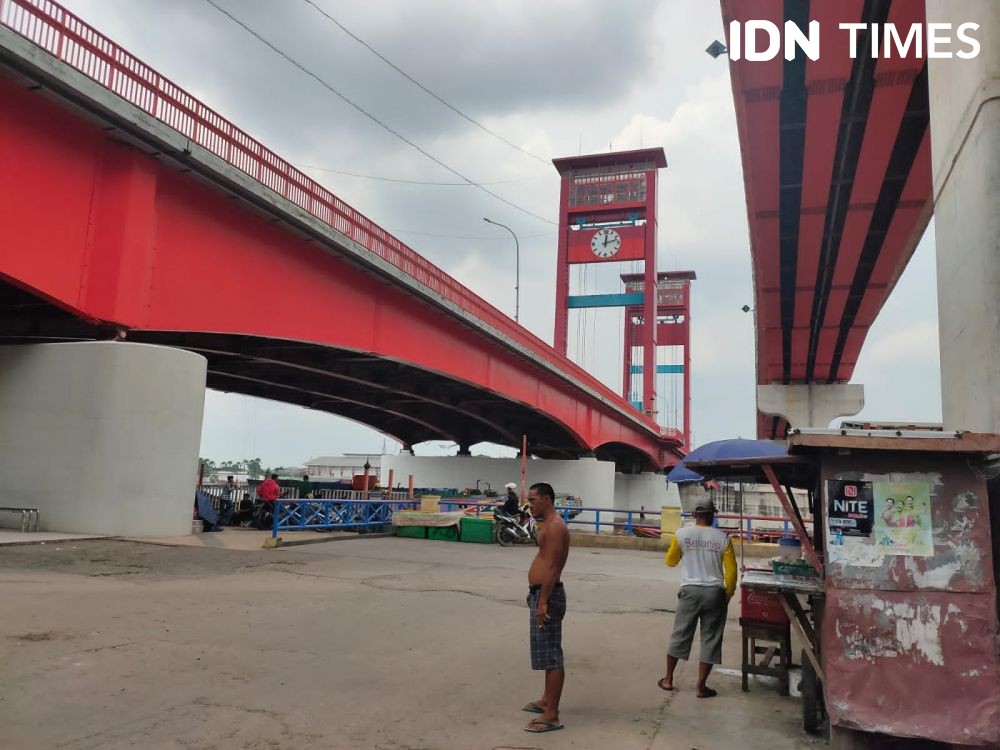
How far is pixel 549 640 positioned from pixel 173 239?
11.7 metres

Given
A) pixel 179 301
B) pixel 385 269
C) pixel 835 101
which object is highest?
pixel 835 101

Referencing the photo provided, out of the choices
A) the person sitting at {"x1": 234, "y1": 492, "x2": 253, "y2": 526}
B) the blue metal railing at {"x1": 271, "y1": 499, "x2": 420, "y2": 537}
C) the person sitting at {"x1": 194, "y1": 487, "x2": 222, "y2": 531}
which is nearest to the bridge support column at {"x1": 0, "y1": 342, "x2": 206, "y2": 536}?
the blue metal railing at {"x1": 271, "y1": 499, "x2": 420, "y2": 537}

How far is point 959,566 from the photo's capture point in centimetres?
447

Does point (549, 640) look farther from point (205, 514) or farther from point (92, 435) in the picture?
point (205, 514)

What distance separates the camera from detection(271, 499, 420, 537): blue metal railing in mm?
17297

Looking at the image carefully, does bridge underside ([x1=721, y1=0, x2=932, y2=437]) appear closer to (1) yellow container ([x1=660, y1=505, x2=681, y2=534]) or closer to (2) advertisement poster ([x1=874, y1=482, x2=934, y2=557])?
(1) yellow container ([x1=660, y1=505, x2=681, y2=534])

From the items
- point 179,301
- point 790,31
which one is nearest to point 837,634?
point 790,31

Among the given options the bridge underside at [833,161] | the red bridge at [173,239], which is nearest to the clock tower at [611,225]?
the bridge underside at [833,161]

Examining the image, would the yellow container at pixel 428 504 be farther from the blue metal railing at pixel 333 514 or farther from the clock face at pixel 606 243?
the clock face at pixel 606 243

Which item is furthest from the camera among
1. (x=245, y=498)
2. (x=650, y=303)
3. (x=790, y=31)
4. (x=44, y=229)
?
(x=650, y=303)

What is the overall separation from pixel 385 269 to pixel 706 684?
14.7 metres

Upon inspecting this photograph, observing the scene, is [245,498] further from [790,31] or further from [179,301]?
[790,31]

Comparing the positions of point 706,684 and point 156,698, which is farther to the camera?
point 706,684

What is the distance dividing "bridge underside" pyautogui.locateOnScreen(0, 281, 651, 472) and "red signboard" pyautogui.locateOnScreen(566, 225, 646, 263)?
543 inches
